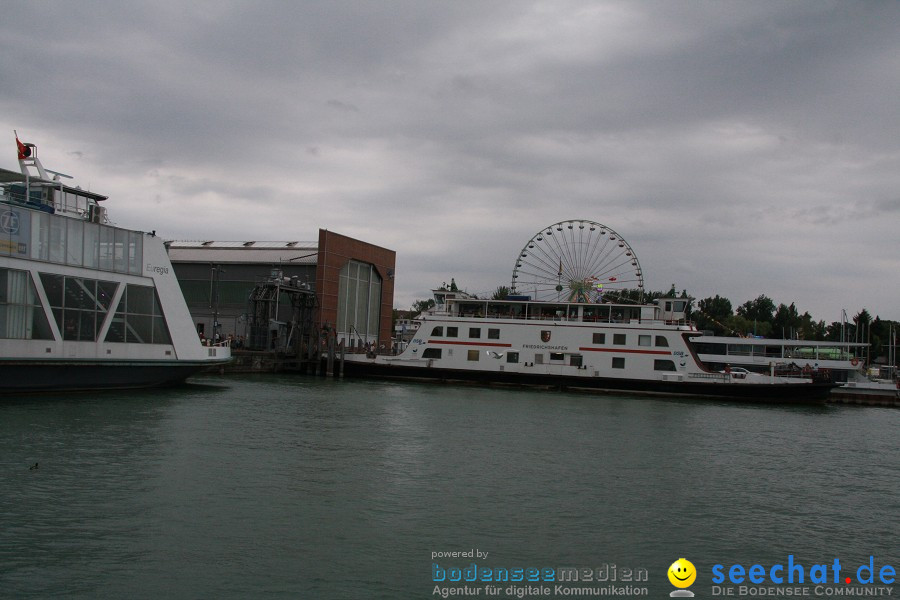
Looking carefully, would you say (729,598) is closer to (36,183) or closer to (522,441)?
(522,441)

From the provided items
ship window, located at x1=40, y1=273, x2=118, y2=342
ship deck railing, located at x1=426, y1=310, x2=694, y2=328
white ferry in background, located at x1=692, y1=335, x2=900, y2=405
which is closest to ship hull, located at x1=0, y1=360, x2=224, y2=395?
ship window, located at x1=40, y1=273, x2=118, y2=342

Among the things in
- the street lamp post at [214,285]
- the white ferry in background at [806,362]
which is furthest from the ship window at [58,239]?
the white ferry in background at [806,362]

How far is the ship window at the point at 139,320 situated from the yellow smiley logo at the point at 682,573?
23538mm

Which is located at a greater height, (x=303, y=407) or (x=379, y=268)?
(x=379, y=268)

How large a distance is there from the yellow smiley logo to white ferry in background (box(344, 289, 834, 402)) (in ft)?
101

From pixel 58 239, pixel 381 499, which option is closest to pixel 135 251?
pixel 58 239

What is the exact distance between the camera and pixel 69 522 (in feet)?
35.8

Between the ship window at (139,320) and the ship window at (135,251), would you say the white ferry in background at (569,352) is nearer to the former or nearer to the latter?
the ship window at (139,320)

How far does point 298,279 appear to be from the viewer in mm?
52750

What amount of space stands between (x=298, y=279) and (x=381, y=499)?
4090 centimetres

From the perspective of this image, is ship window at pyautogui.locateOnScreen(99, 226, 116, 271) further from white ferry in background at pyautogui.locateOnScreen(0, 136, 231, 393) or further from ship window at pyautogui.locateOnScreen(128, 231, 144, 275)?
ship window at pyautogui.locateOnScreen(128, 231, 144, 275)

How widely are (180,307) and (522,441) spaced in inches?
673

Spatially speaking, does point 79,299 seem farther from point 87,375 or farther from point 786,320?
point 786,320

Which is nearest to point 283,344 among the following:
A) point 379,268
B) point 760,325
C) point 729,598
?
point 379,268
